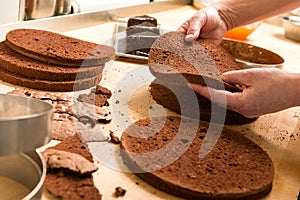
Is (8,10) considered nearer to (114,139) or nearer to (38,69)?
(38,69)

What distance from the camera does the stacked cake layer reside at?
5.35 ft

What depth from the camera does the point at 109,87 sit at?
5.78 feet

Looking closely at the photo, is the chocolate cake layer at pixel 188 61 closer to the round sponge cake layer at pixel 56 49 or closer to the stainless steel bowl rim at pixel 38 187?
the round sponge cake layer at pixel 56 49

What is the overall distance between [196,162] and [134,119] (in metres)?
0.36

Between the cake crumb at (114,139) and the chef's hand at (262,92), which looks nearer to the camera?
the cake crumb at (114,139)

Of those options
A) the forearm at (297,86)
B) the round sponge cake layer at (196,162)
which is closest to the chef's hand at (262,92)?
the forearm at (297,86)

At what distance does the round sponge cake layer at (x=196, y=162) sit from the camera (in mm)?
1156

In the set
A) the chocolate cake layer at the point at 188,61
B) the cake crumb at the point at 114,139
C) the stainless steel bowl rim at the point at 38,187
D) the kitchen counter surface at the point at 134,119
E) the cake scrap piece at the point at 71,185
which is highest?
the chocolate cake layer at the point at 188,61

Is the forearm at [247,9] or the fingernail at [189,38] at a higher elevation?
the forearm at [247,9]

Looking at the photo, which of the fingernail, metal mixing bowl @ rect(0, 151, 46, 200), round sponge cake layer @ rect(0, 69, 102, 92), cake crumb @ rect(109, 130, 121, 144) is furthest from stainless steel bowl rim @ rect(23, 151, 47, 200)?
the fingernail

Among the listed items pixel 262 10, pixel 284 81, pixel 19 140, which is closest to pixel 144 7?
pixel 262 10

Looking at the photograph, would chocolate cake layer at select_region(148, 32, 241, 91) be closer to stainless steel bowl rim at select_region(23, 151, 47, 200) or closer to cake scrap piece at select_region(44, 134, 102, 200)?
cake scrap piece at select_region(44, 134, 102, 200)

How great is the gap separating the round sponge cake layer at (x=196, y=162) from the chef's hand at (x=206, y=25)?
60 cm

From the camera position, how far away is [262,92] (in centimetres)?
147
